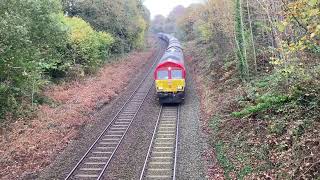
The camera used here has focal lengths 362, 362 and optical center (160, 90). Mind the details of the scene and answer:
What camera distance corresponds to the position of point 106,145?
1731cm

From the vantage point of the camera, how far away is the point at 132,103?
2523 cm

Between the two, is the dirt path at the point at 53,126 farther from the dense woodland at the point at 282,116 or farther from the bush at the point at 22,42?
the dense woodland at the point at 282,116

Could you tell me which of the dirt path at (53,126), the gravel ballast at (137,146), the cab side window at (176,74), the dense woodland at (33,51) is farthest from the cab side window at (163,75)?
the dense woodland at (33,51)

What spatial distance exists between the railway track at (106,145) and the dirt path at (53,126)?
1.43 metres

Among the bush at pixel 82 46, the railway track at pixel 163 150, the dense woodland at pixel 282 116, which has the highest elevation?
the bush at pixel 82 46

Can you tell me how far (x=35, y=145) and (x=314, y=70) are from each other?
12.3 metres

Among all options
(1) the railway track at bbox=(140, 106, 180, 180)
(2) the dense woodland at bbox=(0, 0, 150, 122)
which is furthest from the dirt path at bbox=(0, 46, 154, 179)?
(1) the railway track at bbox=(140, 106, 180, 180)

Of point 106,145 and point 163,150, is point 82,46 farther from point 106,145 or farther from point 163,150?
point 163,150

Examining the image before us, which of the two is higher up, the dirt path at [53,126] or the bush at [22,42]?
the bush at [22,42]

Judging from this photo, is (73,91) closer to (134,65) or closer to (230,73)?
(230,73)

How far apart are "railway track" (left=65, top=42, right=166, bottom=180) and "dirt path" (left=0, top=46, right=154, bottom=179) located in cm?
143

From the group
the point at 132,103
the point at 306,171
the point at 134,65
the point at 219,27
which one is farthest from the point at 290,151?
the point at 134,65

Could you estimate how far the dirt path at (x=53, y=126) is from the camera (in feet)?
49.8

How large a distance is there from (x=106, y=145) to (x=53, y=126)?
12.5ft
